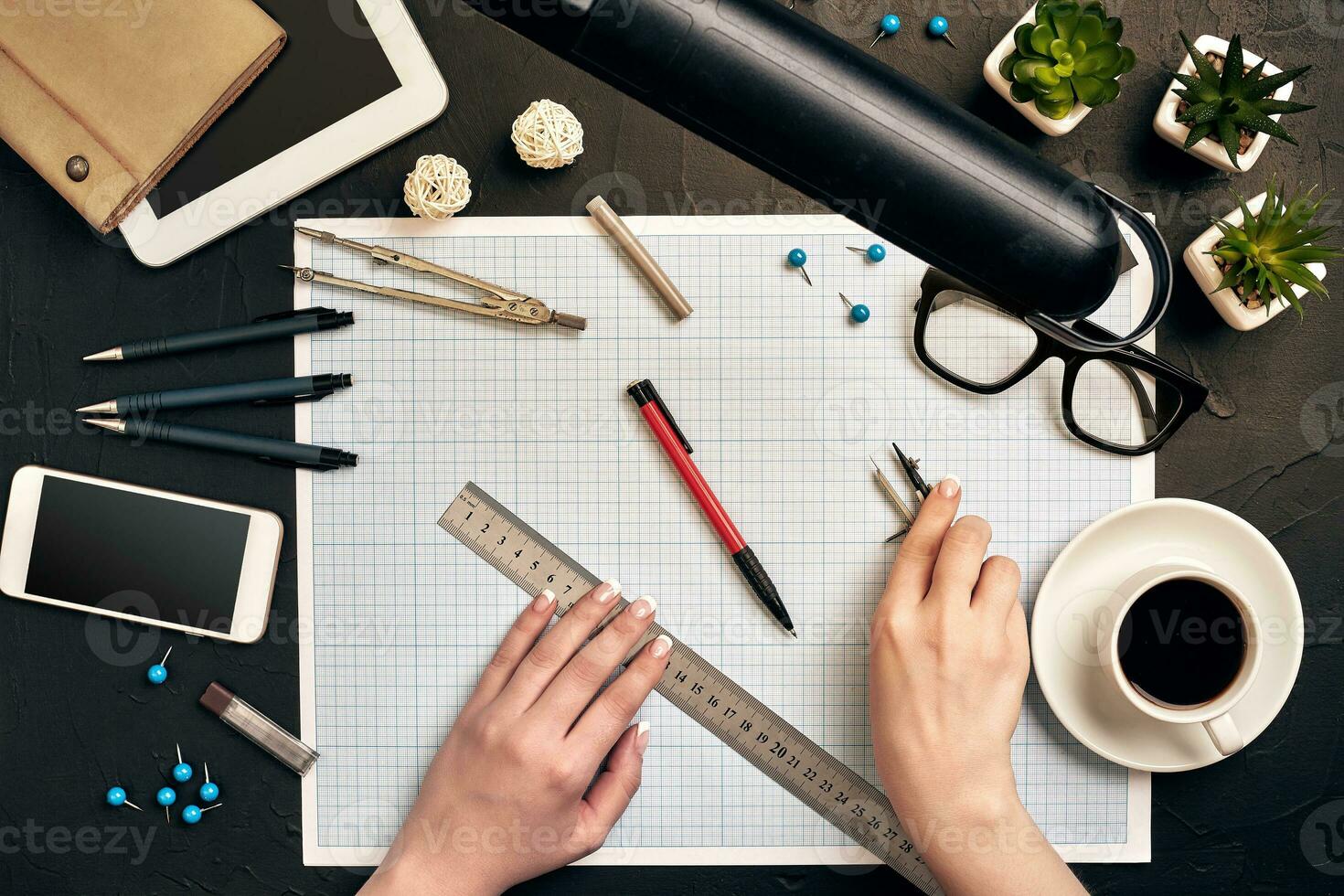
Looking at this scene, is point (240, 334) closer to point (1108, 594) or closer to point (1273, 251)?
point (1108, 594)

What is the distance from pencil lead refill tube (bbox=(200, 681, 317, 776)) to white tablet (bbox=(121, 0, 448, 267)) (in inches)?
20.7

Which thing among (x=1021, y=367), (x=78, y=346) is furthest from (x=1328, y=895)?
(x=78, y=346)

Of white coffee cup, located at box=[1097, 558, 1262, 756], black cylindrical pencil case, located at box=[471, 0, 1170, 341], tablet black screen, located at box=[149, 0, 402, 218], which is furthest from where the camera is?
tablet black screen, located at box=[149, 0, 402, 218]

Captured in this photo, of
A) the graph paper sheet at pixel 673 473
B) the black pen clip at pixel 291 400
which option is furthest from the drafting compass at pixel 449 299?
the black pen clip at pixel 291 400

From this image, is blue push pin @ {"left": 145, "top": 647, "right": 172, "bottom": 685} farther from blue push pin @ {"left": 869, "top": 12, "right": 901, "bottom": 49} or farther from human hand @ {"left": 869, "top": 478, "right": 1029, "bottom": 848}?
blue push pin @ {"left": 869, "top": 12, "right": 901, "bottom": 49}

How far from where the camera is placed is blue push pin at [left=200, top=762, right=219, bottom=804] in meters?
1.03

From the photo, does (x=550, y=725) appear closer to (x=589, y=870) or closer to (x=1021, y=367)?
(x=589, y=870)

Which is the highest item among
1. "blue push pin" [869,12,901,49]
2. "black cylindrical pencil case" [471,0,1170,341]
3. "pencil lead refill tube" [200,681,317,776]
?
"blue push pin" [869,12,901,49]

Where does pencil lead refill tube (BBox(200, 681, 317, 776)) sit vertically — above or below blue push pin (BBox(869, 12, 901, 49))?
below

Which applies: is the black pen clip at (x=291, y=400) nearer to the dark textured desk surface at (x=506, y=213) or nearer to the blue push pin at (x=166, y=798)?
the dark textured desk surface at (x=506, y=213)

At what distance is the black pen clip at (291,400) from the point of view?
3.36 ft

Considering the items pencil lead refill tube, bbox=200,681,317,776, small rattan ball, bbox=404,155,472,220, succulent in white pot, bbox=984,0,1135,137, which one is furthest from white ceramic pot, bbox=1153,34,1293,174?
pencil lead refill tube, bbox=200,681,317,776

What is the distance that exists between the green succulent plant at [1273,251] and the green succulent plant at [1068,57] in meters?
0.20

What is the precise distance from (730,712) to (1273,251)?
2.54ft
